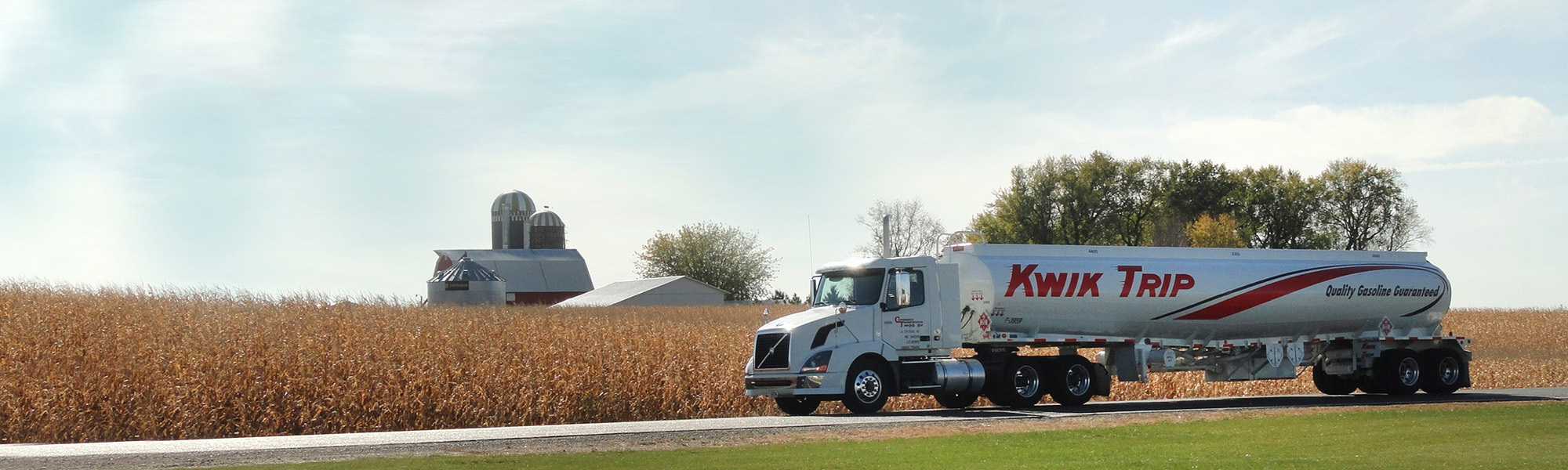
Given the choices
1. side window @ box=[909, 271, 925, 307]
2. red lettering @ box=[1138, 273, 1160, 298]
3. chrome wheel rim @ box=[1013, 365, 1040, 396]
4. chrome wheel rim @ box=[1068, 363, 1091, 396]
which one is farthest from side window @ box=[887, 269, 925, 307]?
red lettering @ box=[1138, 273, 1160, 298]

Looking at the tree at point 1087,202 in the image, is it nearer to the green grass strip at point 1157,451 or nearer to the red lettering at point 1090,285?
the red lettering at point 1090,285

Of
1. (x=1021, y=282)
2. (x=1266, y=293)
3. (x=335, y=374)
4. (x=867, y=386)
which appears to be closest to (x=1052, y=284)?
(x=1021, y=282)

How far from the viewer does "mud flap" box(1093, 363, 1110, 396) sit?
84.2 ft

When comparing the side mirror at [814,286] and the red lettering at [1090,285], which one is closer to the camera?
the side mirror at [814,286]

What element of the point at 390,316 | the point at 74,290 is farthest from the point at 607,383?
the point at 74,290

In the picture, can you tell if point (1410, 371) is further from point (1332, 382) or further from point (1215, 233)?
point (1215, 233)

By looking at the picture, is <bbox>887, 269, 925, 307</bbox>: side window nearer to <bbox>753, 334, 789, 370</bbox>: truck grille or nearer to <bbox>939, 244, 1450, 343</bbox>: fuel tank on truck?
<bbox>939, 244, 1450, 343</bbox>: fuel tank on truck

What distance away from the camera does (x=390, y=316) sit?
32.9 metres

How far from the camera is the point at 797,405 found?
24.2 meters

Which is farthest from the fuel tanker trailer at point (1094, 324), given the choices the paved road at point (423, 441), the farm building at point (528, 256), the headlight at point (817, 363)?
the farm building at point (528, 256)

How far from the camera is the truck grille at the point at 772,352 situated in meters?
23.6

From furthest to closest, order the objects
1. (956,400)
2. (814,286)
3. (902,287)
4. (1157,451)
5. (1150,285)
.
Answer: (1150,285) < (956,400) < (814,286) < (902,287) < (1157,451)

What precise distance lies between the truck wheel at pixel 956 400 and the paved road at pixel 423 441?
1.24ft

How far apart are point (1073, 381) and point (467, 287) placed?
56861 mm
